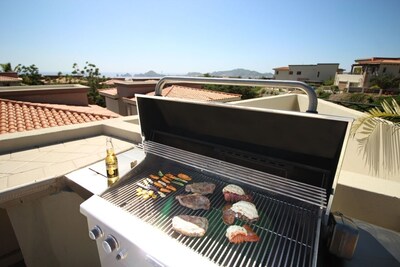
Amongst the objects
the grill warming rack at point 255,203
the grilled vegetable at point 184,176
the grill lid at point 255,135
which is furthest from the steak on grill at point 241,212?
the grilled vegetable at point 184,176

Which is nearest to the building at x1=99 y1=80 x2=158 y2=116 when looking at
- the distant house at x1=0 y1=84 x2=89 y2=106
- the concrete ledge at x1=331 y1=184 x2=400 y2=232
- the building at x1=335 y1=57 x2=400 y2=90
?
the distant house at x1=0 y1=84 x2=89 y2=106

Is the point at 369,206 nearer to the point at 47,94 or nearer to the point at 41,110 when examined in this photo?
the point at 41,110

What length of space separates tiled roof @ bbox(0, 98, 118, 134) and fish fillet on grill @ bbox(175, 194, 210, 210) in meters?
5.36

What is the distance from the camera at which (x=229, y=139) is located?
5.99 ft

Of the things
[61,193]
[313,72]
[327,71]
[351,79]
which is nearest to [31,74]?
[61,193]

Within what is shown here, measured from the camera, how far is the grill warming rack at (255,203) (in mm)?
1091

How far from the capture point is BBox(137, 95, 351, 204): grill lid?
1.30 meters

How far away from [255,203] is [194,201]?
443mm

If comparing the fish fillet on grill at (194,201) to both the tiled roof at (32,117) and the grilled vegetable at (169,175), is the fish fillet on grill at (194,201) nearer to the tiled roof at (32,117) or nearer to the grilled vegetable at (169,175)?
the grilled vegetable at (169,175)

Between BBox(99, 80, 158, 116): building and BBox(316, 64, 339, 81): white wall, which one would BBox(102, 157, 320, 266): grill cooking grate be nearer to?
BBox(99, 80, 158, 116): building

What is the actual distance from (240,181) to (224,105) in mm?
603

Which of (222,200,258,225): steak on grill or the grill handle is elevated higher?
the grill handle

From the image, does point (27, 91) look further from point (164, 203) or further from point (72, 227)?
point (164, 203)

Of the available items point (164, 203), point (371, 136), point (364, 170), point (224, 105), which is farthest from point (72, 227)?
point (364, 170)
